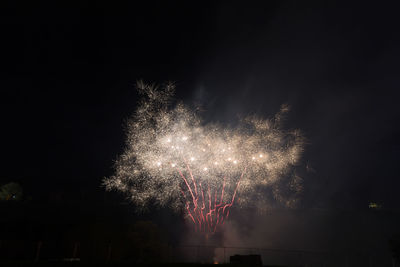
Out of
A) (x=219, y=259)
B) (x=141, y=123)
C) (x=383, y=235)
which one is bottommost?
(x=219, y=259)

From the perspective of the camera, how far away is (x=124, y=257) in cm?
2056

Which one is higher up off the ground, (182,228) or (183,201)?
(183,201)

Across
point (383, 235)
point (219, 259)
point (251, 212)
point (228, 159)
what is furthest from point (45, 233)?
point (383, 235)

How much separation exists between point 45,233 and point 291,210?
1240 inches

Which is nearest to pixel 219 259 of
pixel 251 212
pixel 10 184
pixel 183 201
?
pixel 183 201

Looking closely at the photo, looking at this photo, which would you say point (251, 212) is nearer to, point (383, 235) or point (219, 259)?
point (219, 259)

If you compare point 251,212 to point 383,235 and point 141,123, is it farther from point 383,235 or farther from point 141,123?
point 141,123

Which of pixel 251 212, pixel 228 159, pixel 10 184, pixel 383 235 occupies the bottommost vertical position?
pixel 383 235

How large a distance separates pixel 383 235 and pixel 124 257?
104ft

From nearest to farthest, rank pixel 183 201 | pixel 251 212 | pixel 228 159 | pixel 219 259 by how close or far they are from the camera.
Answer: pixel 228 159 → pixel 219 259 → pixel 183 201 → pixel 251 212

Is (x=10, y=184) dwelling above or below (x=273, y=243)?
above

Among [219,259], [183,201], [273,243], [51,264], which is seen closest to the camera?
[51,264]

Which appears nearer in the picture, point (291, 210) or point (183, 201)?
point (183, 201)

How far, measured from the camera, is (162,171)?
71.6ft
